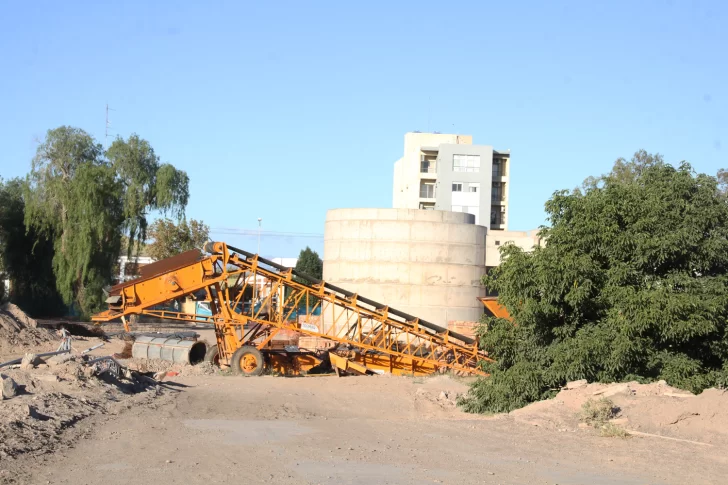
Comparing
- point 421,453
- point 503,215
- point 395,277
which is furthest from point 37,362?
point 503,215

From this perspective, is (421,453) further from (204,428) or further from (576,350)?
(576,350)

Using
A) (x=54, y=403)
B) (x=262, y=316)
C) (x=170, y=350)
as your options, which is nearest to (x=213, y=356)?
(x=170, y=350)

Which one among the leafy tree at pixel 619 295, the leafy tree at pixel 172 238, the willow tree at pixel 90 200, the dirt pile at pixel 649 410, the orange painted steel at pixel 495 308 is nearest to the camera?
the dirt pile at pixel 649 410

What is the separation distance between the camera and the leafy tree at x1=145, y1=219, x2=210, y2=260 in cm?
6194

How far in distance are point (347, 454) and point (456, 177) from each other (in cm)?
6264

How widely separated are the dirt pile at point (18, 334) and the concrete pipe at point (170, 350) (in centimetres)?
638

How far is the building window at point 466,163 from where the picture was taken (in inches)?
2879

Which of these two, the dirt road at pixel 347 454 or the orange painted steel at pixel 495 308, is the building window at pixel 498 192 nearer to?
the orange painted steel at pixel 495 308

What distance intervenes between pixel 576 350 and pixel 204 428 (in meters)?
8.04

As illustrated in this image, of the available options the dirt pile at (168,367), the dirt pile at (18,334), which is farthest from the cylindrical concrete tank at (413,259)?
the dirt pile at (18,334)

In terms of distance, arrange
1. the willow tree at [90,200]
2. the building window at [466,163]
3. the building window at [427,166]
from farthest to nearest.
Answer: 1. the building window at [427,166]
2. the building window at [466,163]
3. the willow tree at [90,200]

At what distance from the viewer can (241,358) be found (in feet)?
84.2

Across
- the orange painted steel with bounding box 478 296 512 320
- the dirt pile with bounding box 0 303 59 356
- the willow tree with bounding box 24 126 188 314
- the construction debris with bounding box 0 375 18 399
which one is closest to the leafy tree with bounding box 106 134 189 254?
the willow tree with bounding box 24 126 188 314

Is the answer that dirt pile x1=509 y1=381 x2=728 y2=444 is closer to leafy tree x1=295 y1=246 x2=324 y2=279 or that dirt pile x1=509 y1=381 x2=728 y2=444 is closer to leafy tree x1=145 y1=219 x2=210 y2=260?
leafy tree x1=145 y1=219 x2=210 y2=260
